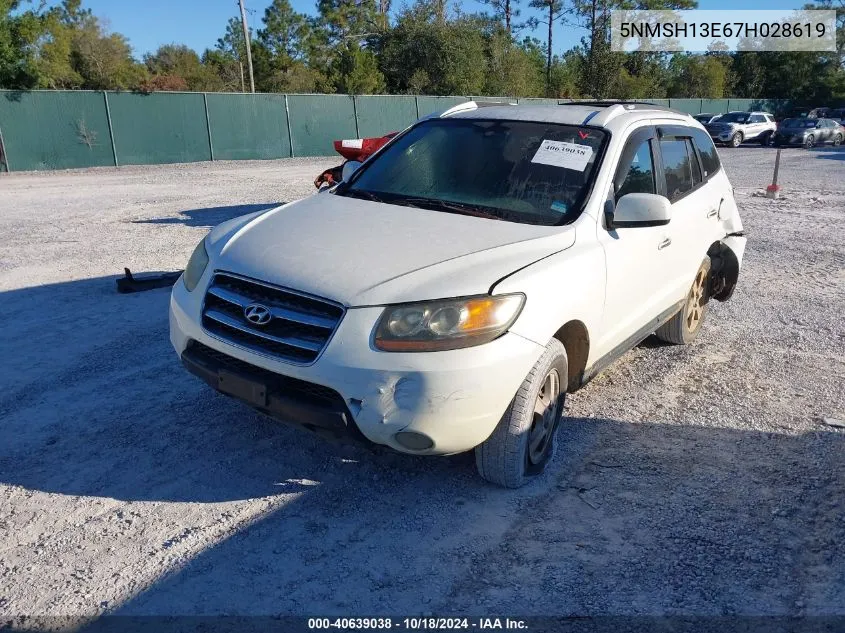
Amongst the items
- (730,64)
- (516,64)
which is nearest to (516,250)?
(516,64)

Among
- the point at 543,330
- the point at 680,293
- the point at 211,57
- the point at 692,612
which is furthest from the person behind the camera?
the point at 211,57

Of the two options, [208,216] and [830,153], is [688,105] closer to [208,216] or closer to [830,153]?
[830,153]

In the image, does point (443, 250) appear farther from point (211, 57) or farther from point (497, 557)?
point (211, 57)

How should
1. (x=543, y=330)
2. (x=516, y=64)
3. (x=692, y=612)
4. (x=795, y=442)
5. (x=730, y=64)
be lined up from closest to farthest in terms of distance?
(x=692, y=612)
(x=543, y=330)
(x=795, y=442)
(x=516, y=64)
(x=730, y=64)

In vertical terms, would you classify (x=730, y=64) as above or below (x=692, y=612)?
above

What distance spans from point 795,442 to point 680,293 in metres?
1.34

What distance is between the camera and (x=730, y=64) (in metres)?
60.3

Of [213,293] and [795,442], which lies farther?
[795,442]

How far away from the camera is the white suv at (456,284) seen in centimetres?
297

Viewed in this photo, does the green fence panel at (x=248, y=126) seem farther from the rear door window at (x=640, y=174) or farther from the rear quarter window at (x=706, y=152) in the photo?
the rear door window at (x=640, y=174)

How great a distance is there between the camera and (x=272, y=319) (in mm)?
3133

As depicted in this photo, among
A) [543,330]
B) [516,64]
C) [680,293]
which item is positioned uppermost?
[516,64]

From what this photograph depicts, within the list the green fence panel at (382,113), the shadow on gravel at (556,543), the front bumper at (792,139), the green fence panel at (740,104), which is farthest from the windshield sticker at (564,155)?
the green fence panel at (740,104)

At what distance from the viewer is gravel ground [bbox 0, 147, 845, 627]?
279 cm
